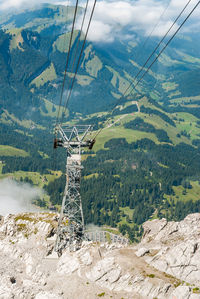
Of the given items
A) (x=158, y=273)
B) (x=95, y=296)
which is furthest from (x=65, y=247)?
(x=158, y=273)

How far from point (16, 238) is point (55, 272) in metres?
19.6

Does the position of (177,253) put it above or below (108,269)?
above

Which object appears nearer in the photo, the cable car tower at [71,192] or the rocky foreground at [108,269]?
the rocky foreground at [108,269]

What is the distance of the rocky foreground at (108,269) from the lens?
1858 inches

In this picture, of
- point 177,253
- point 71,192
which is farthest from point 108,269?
point 71,192

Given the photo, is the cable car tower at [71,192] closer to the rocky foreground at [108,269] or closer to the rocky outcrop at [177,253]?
the rocky foreground at [108,269]

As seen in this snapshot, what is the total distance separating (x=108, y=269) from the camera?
51281mm

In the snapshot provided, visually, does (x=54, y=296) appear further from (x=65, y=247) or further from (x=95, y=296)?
(x=65, y=247)

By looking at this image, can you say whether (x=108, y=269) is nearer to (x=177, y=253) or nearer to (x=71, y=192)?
(x=177, y=253)

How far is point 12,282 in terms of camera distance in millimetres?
56125

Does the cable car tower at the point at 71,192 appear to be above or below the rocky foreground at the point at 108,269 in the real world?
above

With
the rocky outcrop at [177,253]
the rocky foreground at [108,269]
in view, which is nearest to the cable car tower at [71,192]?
the rocky foreground at [108,269]

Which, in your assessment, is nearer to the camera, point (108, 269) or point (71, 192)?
point (108, 269)

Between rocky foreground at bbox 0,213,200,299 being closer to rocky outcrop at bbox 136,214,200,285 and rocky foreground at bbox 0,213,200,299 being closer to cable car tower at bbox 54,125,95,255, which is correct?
rocky outcrop at bbox 136,214,200,285
